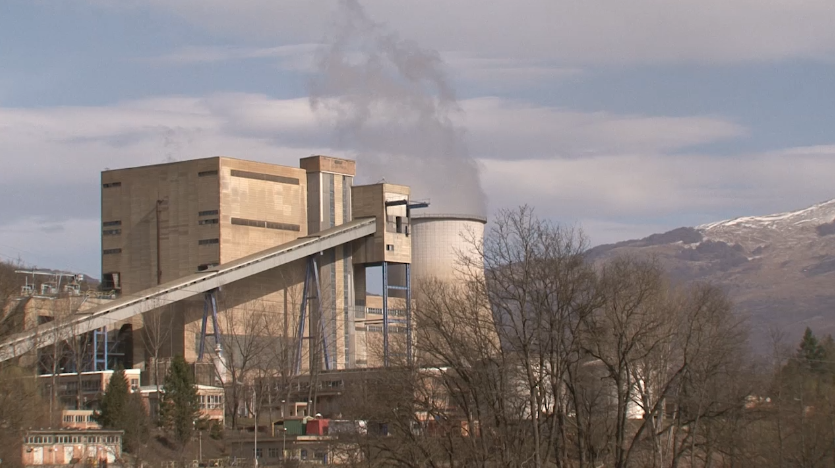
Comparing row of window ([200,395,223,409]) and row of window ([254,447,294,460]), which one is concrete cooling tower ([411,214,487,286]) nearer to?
row of window ([200,395,223,409])

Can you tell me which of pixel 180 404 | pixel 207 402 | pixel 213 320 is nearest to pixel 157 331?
pixel 213 320

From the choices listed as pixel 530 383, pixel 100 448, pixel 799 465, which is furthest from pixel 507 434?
pixel 100 448

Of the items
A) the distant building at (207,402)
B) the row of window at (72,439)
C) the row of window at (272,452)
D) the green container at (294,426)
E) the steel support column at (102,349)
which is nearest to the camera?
the row of window at (72,439)

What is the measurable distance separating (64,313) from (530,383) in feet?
170

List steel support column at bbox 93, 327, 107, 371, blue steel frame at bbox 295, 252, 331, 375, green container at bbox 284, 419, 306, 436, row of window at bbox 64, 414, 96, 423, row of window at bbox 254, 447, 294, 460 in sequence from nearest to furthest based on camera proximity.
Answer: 1. row of window at bbox 254, 447, 294, 460
2. green container at bbox 284, 419, 306, 436
3. row of window at bbox 64, 414, 96, 423
4. steel support column at bbox 93, 327, 107, 371
5. blue steel frame at bbox 295, 252, 331, 375

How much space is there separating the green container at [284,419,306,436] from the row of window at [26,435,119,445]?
10909mm

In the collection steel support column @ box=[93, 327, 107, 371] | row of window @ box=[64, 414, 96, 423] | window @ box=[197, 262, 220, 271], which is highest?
window @ box=[197, 262, 220, 271]

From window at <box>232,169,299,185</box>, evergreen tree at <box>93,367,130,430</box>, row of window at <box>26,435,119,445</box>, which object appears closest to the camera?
row of window at <box>26,435,119,445</box>

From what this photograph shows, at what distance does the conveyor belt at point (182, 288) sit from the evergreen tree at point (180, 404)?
9.09m

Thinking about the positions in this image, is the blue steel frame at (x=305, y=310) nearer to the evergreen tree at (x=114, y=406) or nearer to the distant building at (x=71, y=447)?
the evergreen tree at (x=114, y=406)

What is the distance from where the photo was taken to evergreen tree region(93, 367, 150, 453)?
218 ft

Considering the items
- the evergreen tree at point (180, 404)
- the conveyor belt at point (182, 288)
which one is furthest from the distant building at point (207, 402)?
the conveyor belt at point (182, 288)

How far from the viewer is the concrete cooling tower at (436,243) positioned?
102 metres

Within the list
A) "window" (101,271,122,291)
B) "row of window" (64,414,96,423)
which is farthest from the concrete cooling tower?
"row of window" (64,414,96,423)
